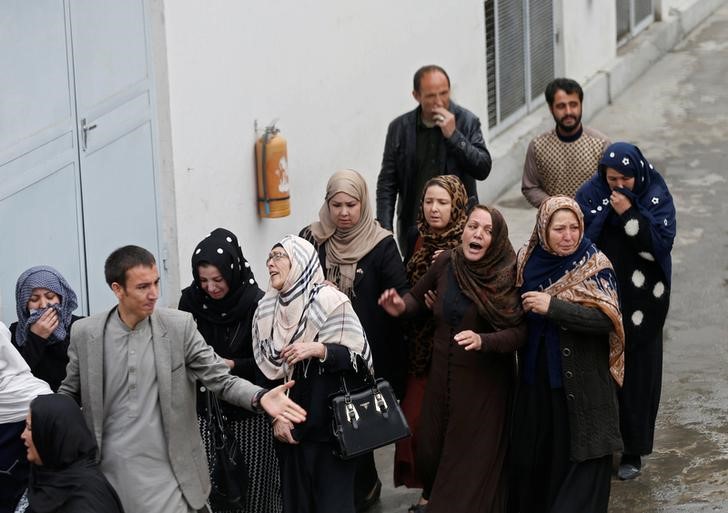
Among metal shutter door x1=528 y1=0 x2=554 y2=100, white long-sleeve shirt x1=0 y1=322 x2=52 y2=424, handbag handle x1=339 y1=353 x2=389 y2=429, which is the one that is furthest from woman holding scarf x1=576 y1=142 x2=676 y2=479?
metal shutter door x1=528 y1=0 x2=554 y2=100

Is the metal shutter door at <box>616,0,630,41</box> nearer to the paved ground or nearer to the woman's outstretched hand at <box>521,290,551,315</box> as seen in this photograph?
the paved ground

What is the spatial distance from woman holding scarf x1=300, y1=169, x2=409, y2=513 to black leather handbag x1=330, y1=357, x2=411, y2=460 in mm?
596

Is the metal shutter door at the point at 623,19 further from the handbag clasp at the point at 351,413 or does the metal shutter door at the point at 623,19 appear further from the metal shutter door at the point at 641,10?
the handbag clasp at the point at 351,413

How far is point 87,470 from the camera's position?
17.0 ft

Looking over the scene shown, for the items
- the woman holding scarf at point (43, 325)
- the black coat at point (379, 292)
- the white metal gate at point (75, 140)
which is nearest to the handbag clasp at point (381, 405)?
the black coat at point (379, 292)

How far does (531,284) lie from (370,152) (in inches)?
154

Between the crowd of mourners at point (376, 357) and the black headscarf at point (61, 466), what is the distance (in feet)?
0.10

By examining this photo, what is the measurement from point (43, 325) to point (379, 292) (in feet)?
5.22

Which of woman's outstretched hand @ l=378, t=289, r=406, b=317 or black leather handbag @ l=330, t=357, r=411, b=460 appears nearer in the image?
black leather handbag @ l=330, t=357, r=411, b=460

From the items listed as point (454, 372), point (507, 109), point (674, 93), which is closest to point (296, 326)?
point (454, 372)

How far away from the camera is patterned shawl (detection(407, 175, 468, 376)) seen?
675 cm

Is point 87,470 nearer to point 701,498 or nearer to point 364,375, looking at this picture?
point 364,375

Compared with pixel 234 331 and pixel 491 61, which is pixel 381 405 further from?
pixel 491 61

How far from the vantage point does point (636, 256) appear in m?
6.79
